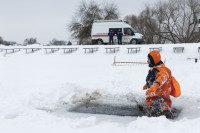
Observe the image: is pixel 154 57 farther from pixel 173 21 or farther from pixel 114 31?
pixel 173 21

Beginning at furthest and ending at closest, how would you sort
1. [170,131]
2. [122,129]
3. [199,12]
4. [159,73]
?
1. [199,12]
2. [159,73]
3. [122,129]
4. [170,131]

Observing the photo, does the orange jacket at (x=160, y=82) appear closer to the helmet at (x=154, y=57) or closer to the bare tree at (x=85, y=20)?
the helmet at (x=154, y=57)

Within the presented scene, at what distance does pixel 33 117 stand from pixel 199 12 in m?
33.5

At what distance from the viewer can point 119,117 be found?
484cm

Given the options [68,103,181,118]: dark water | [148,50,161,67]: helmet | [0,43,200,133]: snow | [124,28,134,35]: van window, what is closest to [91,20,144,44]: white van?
[124,28,134,35]: van window

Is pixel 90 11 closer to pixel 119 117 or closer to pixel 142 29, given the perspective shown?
pixel 142 29

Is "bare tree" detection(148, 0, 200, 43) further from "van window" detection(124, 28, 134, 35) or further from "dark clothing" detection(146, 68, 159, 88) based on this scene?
"dark clothing" detection(146, 68, 159, 88)

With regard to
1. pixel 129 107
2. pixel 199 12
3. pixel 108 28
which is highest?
pixel 199 12

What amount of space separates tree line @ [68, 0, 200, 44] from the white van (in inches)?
661

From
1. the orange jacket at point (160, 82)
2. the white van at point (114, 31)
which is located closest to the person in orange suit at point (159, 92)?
the orange jacket at point (160, 82)

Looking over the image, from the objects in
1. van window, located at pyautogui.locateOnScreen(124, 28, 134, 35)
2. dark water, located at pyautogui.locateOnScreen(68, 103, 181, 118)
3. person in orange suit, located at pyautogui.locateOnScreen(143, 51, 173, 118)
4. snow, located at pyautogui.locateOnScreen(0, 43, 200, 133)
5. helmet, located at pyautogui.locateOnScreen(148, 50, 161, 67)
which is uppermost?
van window, located at pyautogui.locateOnScreen(124, 28, 134, 35)

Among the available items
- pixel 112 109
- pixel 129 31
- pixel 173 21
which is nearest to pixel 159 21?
pixel 173 21

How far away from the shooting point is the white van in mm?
20953

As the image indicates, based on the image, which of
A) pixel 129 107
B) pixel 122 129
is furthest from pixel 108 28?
pixel 122 129
